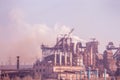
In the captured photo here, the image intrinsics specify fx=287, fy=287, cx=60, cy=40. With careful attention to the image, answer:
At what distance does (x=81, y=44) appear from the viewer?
31.7 meters

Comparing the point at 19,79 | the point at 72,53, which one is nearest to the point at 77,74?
the point at 72,53

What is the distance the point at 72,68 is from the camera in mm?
30469

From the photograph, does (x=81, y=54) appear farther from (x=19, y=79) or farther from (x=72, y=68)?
(x=19, y=79)

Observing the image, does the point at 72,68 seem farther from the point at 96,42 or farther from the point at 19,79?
the point at 19,79

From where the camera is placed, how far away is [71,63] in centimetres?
3073

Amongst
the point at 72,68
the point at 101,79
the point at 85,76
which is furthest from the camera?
the point at 72,68

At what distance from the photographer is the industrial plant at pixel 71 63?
95.7 ft

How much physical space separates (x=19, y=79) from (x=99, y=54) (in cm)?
986

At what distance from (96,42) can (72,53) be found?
293 cm

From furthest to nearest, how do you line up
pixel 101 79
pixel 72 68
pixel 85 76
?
pixel 72 68
pixel 85 76
pixel 101 79

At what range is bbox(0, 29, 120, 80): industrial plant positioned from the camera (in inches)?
1148

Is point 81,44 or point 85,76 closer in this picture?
point 85,76

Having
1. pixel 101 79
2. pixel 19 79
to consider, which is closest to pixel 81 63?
pixel 101 79

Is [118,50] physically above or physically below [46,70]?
above
